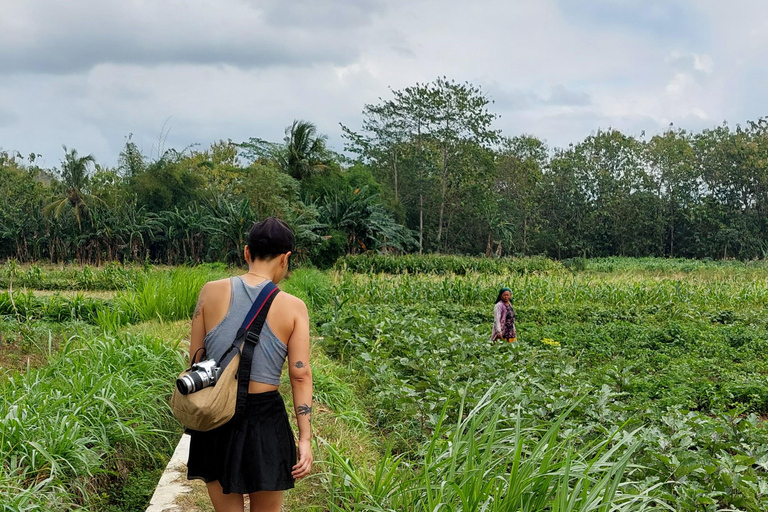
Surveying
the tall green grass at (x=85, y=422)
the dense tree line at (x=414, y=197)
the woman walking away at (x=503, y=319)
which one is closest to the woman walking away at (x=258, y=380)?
the tall green grass at (x=85, y=422)

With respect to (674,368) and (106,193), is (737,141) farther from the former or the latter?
(674,368)

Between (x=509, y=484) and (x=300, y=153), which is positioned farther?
(x=300, y=153)

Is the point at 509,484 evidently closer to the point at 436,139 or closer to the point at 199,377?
the point at 199,377

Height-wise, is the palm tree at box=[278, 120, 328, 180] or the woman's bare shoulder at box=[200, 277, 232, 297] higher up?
the palm tree at box=[278, 120, 328, 180]

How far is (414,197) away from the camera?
1719 inches

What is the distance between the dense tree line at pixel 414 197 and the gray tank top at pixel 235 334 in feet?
62.4

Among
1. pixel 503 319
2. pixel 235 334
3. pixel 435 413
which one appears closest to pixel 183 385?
pixel 235 334

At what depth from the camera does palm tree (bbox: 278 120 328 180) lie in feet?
91.6

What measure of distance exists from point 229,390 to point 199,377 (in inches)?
4.9

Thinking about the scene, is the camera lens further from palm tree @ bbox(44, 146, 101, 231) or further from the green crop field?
palm tree @ bbox(44, 146, 101, 231)

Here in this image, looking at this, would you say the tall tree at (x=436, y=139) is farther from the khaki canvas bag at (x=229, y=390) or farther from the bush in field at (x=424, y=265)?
the khaki canvas bag at (x=229, y=390)

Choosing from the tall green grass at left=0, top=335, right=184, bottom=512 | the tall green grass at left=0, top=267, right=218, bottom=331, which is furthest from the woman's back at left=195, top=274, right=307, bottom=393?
the tall green grass at left=0, top=267, right=218, bottom=331

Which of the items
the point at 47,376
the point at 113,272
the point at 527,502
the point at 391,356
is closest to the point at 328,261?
the point at 113,272

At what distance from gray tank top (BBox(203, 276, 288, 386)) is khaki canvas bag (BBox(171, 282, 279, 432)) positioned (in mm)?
27
